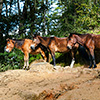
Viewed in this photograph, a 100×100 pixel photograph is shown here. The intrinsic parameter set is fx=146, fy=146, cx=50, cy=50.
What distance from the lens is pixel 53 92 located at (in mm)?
3449

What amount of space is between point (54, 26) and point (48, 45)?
151 inches

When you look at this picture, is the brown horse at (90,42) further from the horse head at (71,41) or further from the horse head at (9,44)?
the horse head at (9,44)

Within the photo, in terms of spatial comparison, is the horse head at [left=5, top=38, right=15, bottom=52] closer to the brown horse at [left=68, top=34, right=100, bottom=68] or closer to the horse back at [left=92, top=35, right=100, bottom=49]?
the brown horse at [left=68, top=34, right=100, bottom=68]

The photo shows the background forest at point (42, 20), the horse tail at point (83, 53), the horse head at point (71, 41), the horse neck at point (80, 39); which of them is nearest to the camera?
the horse neck at point (80, 39)

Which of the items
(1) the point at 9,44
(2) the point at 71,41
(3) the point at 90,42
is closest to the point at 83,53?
(2) the point at 71,41

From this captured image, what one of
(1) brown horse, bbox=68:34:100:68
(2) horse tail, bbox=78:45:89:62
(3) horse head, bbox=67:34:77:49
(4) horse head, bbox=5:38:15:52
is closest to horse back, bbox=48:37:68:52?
(3) horse head, bbox=67:34:77:49

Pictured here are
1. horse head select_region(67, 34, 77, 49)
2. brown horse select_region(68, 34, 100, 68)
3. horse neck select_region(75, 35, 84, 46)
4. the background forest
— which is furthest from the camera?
the background forest

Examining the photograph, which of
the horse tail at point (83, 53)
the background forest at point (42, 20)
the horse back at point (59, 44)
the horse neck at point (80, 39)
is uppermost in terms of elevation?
the background forest at point (42, 20)

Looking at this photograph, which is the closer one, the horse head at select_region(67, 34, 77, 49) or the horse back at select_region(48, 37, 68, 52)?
the horse head at select_region(67, 34, 77, 49)

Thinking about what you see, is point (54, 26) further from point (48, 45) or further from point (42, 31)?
point (48, 45)

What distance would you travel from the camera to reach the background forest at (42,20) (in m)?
10.7

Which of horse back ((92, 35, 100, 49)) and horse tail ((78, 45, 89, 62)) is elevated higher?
horse back ((92, 35, 100, 49))

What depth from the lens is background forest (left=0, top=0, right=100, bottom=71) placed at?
35.0ft

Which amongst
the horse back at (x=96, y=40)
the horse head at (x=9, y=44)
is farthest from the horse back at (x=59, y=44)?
the horse head at (x=9, y=44)
